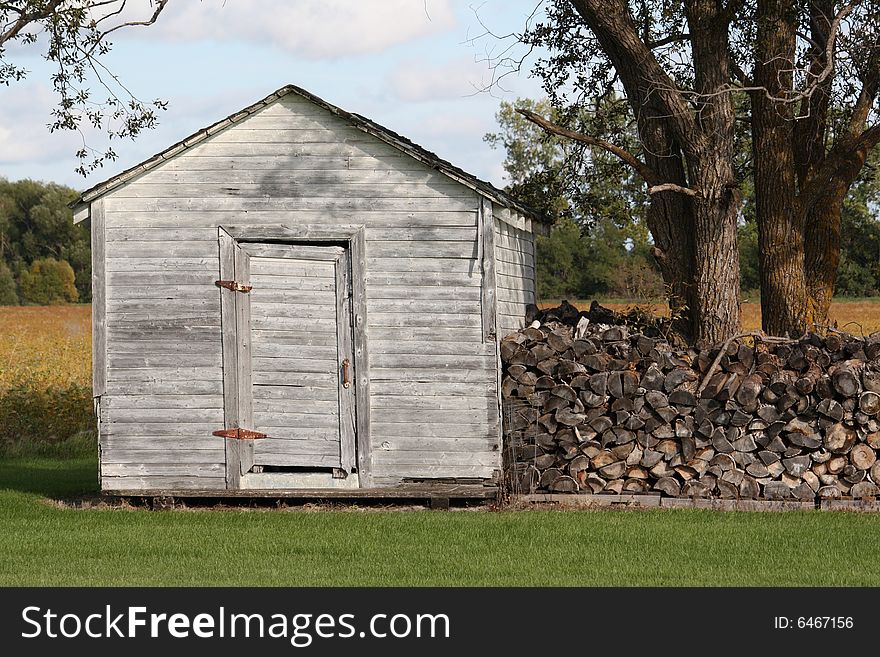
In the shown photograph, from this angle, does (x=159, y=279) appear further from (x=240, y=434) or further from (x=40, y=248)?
(x=40, y=248)

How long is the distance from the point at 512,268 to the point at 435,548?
376 cm

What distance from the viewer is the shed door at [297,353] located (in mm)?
11547

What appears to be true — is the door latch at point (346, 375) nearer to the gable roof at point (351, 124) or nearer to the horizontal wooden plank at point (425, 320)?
the horizontal wooden plank at point (425, 320)

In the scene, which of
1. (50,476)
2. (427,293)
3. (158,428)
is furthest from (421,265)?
(50,476)

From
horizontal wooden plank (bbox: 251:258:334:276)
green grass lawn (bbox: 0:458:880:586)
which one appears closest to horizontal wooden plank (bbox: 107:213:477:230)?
horizontal wooden plank (bbox: 251:258:334:276)

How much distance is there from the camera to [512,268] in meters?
12.2

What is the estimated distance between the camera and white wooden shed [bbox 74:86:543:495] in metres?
11.5

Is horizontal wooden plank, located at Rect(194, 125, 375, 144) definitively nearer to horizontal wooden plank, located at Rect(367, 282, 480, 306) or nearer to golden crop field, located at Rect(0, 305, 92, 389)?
horizontal wooden plank, located at Rect(367, 282, 480, 306)

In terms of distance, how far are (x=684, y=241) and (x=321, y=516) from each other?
4.94 meters

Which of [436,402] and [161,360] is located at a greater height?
[161,360]

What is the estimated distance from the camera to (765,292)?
13.2 metres

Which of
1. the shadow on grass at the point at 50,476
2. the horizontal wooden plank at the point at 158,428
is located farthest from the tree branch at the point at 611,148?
the shadow on grass at the point at 50,476

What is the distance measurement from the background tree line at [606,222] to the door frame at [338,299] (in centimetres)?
291
